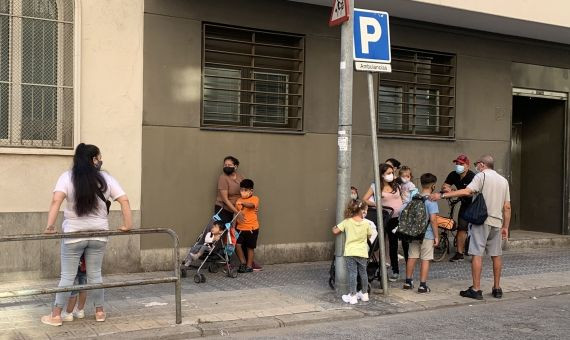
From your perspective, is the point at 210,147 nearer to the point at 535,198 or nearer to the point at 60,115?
the point at 60,115

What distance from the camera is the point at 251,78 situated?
10.1 metres

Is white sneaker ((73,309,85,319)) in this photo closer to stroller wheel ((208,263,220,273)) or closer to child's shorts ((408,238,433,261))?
stroller wheel ((208,263,220,273))

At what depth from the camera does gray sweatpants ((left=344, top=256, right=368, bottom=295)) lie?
7551 millimetres

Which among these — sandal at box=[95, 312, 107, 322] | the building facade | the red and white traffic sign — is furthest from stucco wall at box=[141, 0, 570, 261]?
sandal at box=[95, 312, 107, 322]

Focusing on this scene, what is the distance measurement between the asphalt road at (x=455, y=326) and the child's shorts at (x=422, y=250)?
0.84m

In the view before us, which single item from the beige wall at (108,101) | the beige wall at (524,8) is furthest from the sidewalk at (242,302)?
the beige wall at (524,8)

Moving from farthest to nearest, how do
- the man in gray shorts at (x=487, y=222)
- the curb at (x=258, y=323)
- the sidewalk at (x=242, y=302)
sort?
the man in gray shorts at (x=487, y=222) < the sidewalk at (x=242, y=302) < the curb at (x=258, y=323)

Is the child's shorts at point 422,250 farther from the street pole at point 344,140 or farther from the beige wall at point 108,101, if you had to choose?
the beige wall at point 108,101

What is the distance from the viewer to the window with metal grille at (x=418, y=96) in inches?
455

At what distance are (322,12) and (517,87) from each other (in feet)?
15.6

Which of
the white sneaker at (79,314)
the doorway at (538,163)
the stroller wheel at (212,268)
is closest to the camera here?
the white sneaker at (79,314)

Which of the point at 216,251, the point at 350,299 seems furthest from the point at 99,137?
the point at 350,299

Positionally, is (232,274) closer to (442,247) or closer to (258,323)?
(258,323)

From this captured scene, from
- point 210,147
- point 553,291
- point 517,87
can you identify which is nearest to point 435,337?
point 553,291
